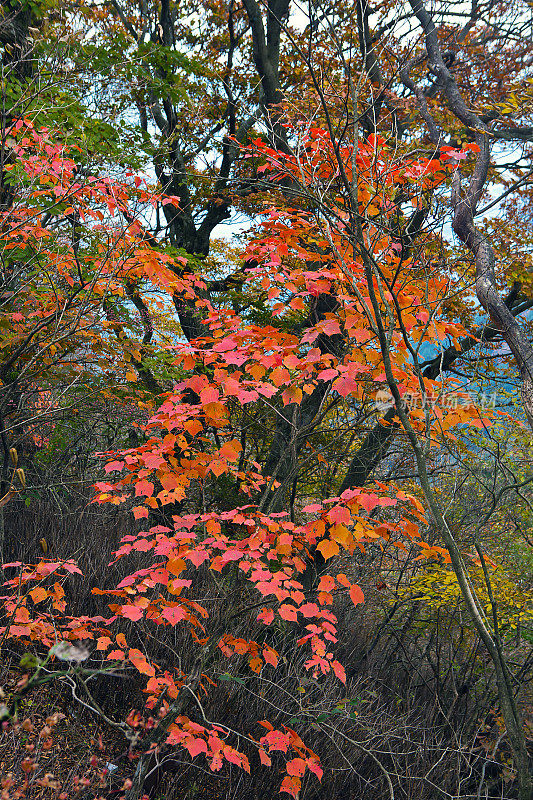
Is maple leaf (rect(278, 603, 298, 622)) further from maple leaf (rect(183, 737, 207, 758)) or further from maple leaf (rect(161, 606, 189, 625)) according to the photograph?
maple leaf (rect(183, 737, 207, 758))

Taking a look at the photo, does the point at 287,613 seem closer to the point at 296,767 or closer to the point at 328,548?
the point at 328,548

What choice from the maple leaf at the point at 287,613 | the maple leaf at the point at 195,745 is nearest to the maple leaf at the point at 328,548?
the maple leaf at the point at 287,613

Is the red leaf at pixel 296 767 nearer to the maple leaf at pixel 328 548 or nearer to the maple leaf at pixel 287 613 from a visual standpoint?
the maple leaf at pixel 287 613

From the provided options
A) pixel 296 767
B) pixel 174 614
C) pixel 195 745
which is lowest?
pixel 296 767

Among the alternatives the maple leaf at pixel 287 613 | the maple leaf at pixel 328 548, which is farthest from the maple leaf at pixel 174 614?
the maple leaf at pixel 328 548

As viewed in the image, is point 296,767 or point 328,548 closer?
point 328,548

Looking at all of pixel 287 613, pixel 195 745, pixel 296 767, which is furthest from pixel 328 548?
pixel 296 767

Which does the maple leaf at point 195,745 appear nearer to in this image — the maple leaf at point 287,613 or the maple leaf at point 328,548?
the maple leaf at point 287,613

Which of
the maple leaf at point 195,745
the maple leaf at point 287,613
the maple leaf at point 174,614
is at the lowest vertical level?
the maple leaf at point 195,745

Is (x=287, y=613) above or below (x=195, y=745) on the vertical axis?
above

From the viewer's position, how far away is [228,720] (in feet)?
11.6

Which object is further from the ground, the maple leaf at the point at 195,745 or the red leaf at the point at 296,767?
the maple leaf at the point at 195,745

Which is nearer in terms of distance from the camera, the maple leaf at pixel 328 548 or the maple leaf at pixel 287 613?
the maple leaf at pixel 328 548

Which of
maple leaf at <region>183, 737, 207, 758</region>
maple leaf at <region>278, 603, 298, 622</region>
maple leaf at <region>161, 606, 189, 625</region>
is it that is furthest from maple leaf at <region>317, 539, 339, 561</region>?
maple leaf at <region>183, 737, 207, 758</region>
